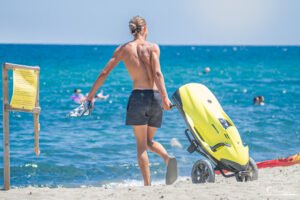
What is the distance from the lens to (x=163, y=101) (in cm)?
695

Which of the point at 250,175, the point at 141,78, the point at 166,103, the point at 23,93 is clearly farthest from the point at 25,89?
the point at 250,175

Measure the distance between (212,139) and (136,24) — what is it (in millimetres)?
1399

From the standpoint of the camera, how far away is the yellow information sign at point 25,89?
6888 millimetres

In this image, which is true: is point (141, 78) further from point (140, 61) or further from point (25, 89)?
point (25, 89)

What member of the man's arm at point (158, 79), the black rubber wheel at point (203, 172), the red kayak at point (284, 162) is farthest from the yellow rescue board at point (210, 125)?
the red kayak at point (284, 162)

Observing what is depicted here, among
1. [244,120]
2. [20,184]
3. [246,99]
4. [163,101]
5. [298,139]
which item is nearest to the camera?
[163,101]

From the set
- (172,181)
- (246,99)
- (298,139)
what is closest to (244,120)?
(298,139)

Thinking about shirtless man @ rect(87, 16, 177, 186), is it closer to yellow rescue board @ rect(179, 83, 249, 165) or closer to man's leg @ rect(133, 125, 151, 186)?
man's leg @ rect(133, 125, 151, 186)

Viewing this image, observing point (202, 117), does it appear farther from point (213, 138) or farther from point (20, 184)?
point (20, 184)

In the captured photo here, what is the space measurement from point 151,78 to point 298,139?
28.8 ft

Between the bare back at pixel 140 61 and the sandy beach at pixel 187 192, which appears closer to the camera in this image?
the sandy beach at pixel 187 192

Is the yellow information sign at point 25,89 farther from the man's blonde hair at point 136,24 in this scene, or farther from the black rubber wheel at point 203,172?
the black rubber wheel at point 203,172

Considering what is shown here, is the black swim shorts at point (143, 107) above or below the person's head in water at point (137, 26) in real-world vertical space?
below

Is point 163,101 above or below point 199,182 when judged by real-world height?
above
